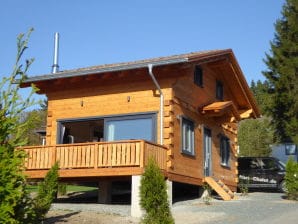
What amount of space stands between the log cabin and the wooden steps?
4cm

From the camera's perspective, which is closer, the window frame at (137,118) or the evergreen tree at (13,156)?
the evergreen tree at (13,156)

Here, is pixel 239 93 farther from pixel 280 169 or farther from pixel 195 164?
pixel 195 164

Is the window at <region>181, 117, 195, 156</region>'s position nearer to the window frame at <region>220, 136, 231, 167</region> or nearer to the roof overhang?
the roof overhang

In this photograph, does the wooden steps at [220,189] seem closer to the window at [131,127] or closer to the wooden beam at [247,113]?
the window at [131,127]

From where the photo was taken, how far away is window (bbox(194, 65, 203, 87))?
2096 cm

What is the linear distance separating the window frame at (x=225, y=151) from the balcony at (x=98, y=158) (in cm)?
716

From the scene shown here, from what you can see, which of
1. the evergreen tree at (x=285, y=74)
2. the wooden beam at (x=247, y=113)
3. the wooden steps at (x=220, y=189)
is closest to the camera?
the wooden steps at (x=220, y=189)

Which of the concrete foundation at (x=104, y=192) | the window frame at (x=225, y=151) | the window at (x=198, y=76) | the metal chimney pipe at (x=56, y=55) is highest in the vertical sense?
the metal chimney pipe at (x=56, y=55)

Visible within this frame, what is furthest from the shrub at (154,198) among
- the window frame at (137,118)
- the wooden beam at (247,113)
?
the wooden beam at (247,113)

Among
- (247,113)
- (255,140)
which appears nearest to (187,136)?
(247,113)

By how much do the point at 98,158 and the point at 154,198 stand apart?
5.64 m

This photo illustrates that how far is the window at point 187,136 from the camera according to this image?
62.4ft

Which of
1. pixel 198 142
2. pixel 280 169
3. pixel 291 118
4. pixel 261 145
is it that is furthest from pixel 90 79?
pixel 261 145

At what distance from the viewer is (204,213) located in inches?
606
